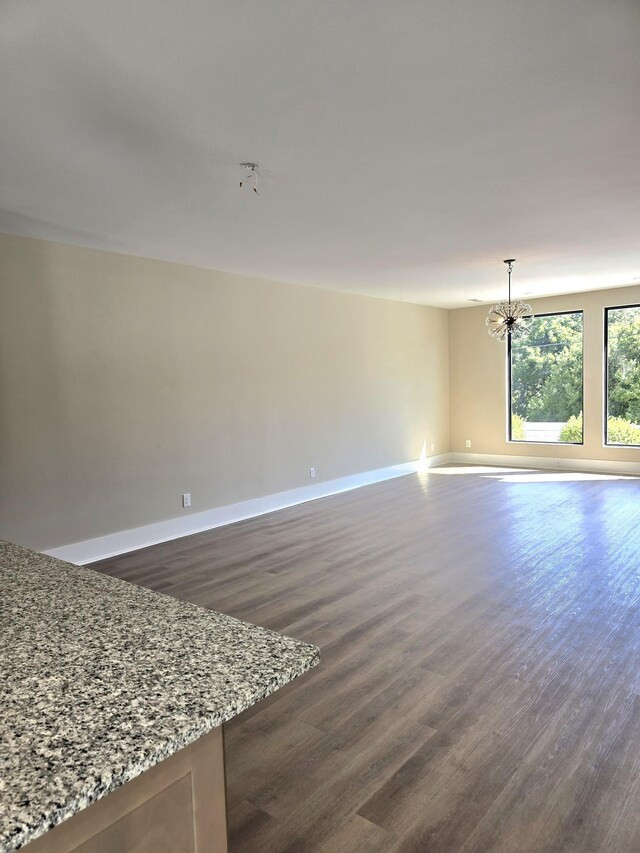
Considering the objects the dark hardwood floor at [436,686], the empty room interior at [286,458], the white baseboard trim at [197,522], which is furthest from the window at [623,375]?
the white baseboard trim at [197,522]

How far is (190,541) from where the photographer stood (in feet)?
16.9

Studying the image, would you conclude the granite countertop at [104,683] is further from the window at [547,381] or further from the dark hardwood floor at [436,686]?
the window at [547,381]

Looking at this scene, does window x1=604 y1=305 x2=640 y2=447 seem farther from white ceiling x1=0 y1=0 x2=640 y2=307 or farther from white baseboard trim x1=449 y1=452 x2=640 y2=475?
white ceiling x1=0 y1=0 x2=640 y2=307

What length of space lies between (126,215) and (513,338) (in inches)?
262

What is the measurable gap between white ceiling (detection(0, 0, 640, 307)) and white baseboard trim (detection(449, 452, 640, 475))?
435 cm

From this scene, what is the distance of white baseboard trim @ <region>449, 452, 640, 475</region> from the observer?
797 centimetres

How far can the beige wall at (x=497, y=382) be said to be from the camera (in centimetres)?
796

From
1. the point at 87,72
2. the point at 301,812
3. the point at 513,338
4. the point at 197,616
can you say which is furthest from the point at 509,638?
the point at 513,338

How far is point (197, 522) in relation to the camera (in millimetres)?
5488

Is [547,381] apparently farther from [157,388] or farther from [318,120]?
[318,120]

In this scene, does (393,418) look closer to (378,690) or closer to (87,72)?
(378,690)

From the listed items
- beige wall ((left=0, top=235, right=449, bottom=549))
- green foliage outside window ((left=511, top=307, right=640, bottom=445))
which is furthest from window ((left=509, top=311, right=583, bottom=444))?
beige wall ((left=0, top=235, right=449, bottom=549))

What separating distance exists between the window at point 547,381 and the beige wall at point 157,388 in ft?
8.72

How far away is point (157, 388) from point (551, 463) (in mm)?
6152
